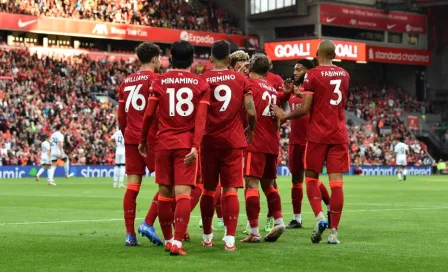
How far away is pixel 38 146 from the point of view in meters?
47.5

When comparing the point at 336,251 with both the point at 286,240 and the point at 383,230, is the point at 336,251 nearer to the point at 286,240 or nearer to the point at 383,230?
the point at 286,240

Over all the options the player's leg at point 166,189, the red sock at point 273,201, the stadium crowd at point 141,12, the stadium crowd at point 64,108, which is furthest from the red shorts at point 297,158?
the stadium crowd at point 141,12

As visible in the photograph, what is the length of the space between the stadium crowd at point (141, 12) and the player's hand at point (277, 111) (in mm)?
46144

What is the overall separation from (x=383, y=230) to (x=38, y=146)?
34433 mm

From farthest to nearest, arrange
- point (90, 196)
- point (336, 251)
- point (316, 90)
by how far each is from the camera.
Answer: point (90, 196)
point (316, 90)
point (336, 251)

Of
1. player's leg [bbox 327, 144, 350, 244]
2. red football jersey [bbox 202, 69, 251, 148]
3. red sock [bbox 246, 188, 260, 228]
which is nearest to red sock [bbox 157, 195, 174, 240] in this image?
red football jersey [bbox 202, 69, 251, 148]

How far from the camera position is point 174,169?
11555mm

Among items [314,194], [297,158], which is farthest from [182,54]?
[297,158]

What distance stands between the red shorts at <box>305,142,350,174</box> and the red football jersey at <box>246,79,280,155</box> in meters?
0.67

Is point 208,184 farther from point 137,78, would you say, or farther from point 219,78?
point 137,78

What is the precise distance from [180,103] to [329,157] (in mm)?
Result: 2754

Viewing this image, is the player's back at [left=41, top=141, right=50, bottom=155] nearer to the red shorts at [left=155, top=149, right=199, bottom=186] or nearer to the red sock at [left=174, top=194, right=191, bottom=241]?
the red shorts at [left=155, top=149, right=199, bottom=186]

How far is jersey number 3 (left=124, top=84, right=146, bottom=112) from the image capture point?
42.2 ft

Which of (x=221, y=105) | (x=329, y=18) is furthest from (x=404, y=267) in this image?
(x=329, y=18)
